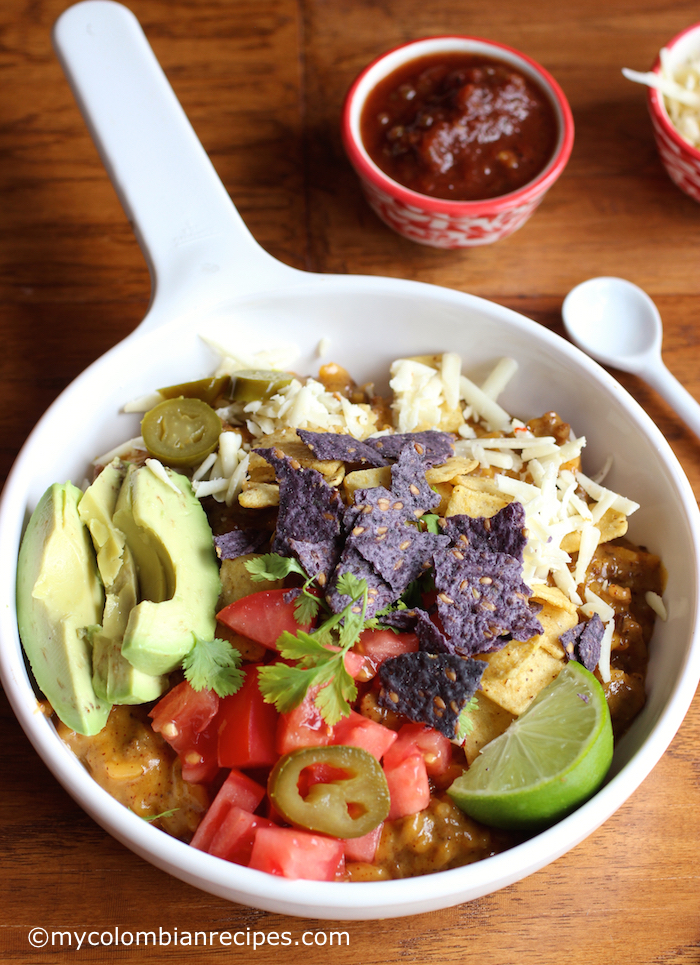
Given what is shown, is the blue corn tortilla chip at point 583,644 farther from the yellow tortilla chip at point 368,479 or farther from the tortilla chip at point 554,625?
the yellow tortilla chip at point 368,479

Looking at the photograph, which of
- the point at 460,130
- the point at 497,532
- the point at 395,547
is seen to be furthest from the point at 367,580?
the point at 460,130

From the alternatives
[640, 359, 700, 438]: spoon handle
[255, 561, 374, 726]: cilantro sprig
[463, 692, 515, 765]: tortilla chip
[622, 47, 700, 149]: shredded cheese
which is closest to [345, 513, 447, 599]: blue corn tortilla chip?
[255, 561, 374, 726]: cilantro sprig

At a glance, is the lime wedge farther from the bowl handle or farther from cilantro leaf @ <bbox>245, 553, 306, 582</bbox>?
the bowl handle

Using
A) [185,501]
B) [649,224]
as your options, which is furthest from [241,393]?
[649,224]

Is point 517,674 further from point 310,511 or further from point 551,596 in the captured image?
point 310,511

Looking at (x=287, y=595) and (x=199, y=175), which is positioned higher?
(x=199, y=175)

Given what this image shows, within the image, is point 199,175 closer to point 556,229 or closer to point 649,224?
point 556,229
